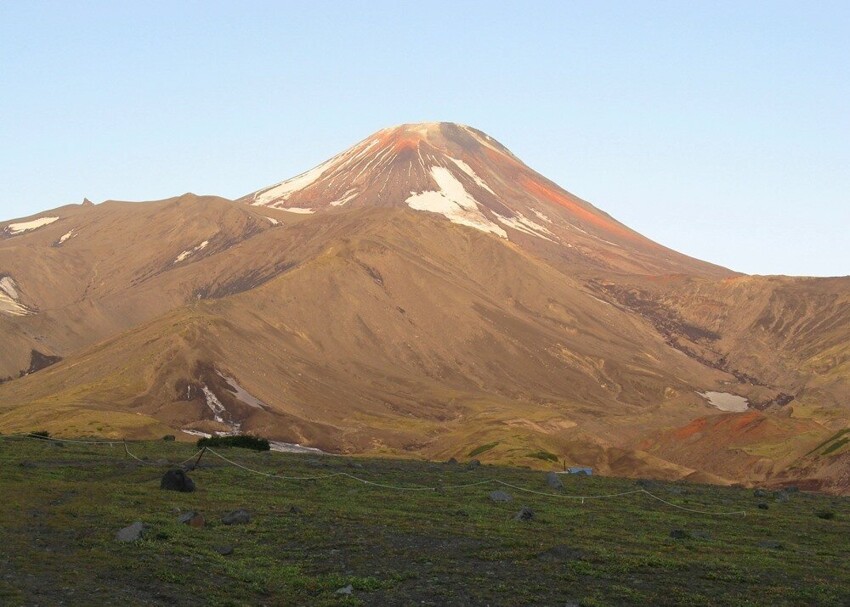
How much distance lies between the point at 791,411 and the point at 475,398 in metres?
39.7

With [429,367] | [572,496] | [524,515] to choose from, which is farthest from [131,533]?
[429,367]

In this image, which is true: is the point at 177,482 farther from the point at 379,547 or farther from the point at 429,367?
the point at 429,367

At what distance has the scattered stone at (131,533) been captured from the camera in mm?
23891

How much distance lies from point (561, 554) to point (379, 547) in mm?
4079

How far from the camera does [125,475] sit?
37.3 meters

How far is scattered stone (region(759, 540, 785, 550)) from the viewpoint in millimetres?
29067

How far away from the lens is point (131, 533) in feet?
79.2

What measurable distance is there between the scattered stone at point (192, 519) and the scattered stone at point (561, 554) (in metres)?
8.48

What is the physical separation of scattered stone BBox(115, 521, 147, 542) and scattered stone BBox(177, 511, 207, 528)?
2.51 m

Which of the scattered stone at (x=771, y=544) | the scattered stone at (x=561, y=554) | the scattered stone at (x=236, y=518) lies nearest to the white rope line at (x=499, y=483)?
the scattered stone at (x=771, y=544)

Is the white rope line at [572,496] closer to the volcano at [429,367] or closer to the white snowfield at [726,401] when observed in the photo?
the volcano at [429,367]

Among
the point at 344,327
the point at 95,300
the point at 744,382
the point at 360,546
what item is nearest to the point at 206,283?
the point at 95,300

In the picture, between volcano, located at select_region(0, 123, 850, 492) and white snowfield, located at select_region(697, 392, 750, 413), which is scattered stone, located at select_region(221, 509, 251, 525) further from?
white snowfield, located at select_region(697, 392, 750, 413)

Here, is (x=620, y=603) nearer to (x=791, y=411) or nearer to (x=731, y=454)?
(x=731, y=454)
